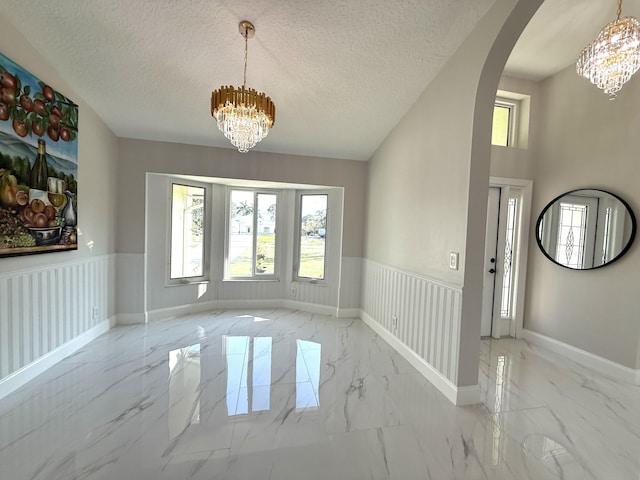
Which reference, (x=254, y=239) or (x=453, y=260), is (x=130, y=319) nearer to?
(x=254, y=239)

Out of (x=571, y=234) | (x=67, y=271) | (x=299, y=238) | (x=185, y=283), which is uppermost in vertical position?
(x=571, y=234)

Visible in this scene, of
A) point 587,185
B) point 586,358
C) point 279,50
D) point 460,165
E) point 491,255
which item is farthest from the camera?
point 491,255

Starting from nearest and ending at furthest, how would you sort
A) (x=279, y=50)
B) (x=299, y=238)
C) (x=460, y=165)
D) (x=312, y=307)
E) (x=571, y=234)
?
(x=460, y=165) → (x=279, y=50) → (x=571, y=234) → (x=312, y=307) → (x=299, y=238)

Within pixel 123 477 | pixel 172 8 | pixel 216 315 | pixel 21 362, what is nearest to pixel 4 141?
pixel 172 8

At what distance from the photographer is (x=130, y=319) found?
361 cm

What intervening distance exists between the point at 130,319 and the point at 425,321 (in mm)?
3670

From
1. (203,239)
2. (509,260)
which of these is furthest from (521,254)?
(203,239)

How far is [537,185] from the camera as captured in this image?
349cm

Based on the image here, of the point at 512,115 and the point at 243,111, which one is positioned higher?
the point at 512,115

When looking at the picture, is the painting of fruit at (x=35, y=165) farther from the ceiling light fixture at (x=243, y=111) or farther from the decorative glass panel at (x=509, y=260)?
the decorative glass panel at (x=509, y=260)

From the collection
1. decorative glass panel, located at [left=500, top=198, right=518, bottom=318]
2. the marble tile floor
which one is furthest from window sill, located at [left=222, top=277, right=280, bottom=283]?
decorative glass panel, located at [left=500, top=198, right=518, bottom=318]

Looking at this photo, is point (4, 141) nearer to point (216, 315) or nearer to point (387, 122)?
point (216, 315)

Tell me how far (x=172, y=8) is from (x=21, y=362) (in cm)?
298

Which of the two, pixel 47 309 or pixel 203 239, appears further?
pixel 203 239
